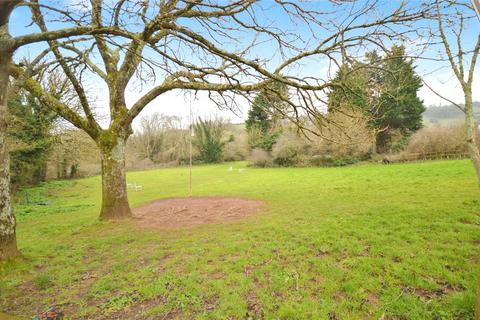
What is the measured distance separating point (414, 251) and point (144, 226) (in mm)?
6947

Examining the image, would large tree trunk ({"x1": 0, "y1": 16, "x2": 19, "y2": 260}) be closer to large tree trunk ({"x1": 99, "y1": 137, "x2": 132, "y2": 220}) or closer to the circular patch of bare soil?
large tree trunk ({"x1": 99, "y1": 137, "x2": 132, "y2": 220})

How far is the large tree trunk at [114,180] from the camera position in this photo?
25.8 ft

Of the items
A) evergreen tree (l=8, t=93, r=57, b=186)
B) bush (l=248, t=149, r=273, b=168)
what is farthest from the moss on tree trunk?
bush (l=248, t=149, r=273, b=168)

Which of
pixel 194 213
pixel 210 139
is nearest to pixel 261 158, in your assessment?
pixel 210 139

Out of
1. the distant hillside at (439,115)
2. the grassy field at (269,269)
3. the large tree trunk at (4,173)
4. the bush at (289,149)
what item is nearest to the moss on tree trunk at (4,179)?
the large tree trunk at (4,173)

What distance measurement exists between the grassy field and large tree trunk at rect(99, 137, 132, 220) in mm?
948

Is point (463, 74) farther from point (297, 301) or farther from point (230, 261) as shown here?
point (230, 261)

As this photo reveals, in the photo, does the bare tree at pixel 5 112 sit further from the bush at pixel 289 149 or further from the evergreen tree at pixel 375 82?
the bush at pixel 289 149

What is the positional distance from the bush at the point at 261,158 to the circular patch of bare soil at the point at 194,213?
911 inches

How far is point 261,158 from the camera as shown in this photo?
34.8 meters

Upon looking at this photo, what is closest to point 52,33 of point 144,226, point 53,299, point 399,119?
point 53,299

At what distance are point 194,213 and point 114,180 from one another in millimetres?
3161

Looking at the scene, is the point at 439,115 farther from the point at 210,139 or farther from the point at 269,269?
the point at 269,269

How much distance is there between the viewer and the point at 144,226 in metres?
7.87
